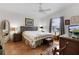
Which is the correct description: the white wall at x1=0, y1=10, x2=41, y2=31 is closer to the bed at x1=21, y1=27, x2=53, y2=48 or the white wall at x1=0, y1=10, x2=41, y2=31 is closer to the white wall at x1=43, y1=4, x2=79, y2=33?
the bed at x1=21, y1=27, x2=53, y2=48

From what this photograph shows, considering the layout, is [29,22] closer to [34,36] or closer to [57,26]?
[34,36]

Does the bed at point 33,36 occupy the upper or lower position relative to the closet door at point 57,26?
lower

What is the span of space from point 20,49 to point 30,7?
574 mm

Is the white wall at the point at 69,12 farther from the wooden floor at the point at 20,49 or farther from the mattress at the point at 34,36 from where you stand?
the wooden floor at the point at 20,49

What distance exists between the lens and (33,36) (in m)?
1.38

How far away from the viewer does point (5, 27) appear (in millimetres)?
1394

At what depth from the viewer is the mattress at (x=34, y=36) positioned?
138 cm

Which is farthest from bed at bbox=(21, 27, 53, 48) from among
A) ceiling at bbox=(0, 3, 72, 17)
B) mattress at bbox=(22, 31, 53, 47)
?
ceiling at bbox=(0, 3, 72, 17)

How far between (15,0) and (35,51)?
728 mm

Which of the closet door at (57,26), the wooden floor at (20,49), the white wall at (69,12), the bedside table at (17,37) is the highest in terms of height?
the white wall at (69,12)

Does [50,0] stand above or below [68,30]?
above

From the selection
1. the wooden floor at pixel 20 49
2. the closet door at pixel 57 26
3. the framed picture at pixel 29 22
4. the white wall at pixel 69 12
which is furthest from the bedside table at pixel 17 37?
the white wall at pixel 69 12
